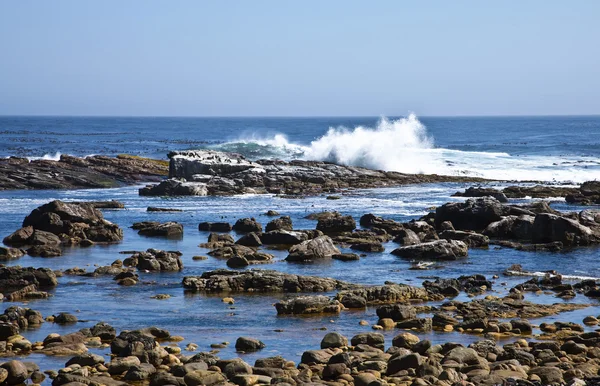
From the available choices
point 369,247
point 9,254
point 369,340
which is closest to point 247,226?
point 369,247

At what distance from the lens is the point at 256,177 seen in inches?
2820

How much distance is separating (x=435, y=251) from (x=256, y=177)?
35766 mm

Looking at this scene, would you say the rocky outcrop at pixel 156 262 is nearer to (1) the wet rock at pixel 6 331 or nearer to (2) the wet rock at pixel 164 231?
(2) the wet rock at pixel 164 231

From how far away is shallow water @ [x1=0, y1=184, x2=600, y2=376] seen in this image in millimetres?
23109

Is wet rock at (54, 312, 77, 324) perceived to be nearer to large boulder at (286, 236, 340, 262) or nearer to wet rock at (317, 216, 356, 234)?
large boulder at (286, 236, 340, 262)

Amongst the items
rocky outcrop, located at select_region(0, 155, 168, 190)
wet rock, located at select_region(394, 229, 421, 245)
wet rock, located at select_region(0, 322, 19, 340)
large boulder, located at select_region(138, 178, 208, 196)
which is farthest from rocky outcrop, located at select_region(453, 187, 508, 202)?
wet rock, located at select_region(0, 322, 19, 340)

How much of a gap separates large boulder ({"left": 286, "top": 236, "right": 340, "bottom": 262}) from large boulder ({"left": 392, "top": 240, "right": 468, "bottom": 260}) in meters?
2.85

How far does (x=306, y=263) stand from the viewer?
35781 mm

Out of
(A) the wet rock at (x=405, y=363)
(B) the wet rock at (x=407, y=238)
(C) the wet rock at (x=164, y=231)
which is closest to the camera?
(A) the wet rock at (x=405, y=363)

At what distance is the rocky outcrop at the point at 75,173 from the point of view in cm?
7088

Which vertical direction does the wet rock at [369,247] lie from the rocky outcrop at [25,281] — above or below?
below

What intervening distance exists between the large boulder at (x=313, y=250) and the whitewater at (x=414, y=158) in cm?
4694

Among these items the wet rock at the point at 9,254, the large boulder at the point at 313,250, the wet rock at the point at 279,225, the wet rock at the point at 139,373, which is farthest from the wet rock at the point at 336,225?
the wet rock at the point at 139,373

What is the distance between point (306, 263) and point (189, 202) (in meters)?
27.0
